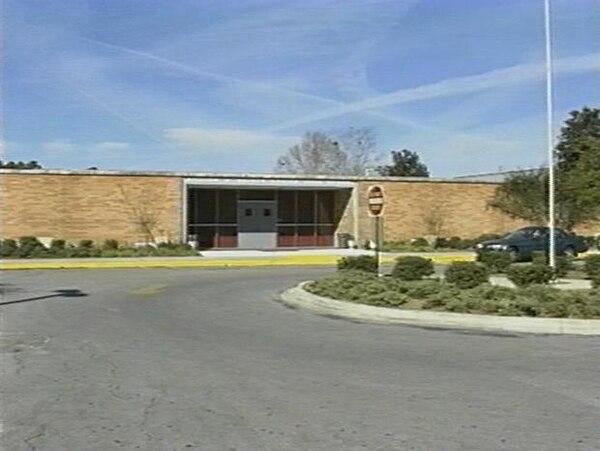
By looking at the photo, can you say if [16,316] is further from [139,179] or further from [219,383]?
[139,179]

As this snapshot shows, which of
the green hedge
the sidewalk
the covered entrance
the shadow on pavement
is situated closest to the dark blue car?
the sidewalk

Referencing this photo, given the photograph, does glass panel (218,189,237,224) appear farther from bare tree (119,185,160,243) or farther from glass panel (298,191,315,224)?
bare tree (119,185,160,243)

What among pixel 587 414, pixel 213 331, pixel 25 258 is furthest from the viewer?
pixel 25 258

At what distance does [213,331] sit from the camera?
516 inches

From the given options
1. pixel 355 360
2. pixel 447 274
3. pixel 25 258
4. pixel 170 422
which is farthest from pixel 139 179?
pixel 170 422

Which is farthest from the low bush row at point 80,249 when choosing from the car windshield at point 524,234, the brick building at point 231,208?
the car windshield at point 524,234

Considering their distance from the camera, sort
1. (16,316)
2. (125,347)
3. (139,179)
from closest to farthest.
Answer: (125,347) → (16,316) → (139,179)

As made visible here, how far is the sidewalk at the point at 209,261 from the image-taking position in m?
31.3

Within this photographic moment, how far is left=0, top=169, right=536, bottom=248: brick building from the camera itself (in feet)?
122

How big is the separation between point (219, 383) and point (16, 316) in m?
7.37

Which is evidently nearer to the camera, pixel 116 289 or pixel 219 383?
pixel 219 383

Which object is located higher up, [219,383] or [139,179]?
[139,179]

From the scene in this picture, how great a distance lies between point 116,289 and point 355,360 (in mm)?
11767

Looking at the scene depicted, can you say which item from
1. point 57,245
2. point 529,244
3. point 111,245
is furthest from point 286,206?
point 529,244
